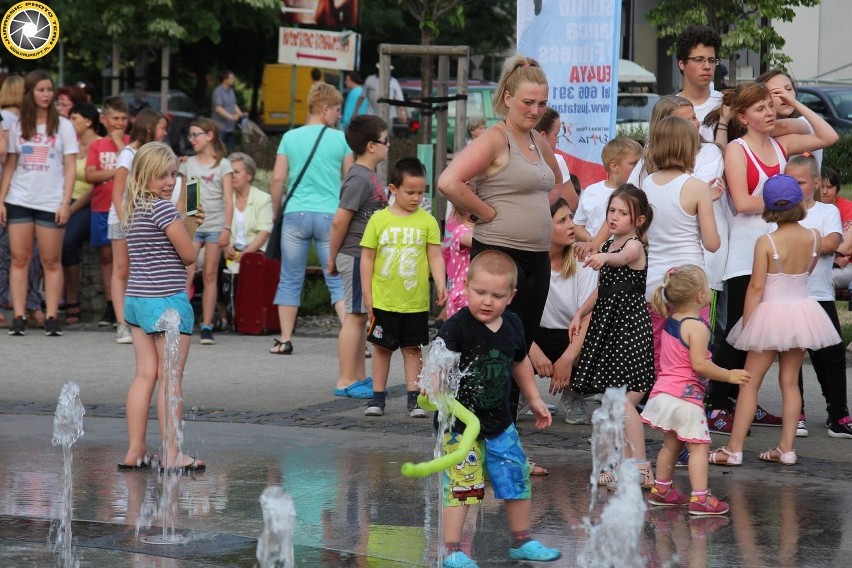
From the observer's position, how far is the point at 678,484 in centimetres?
668

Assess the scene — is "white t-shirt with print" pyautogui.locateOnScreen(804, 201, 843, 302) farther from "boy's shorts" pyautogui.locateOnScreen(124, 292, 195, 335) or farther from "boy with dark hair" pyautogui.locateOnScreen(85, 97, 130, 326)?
"boy with dark hair" pyautogui.locateOnScreen(85, 97, 130, 326)

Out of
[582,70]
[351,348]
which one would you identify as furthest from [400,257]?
[582,70]

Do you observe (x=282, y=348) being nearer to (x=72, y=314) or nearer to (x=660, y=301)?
(x=72, y=314)

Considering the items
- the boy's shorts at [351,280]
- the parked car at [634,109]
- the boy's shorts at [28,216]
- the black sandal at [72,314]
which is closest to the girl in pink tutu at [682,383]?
the boy's shorts at [351,280]

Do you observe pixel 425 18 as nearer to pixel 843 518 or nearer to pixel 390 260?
pixel 390 260

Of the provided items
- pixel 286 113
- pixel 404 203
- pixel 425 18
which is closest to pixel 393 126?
pixel 286 113

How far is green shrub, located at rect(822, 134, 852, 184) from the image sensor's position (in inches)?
936

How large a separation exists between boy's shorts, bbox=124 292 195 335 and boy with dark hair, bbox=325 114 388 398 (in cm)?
203

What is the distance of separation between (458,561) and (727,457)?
2.41 meters

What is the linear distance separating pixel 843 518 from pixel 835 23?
104 ft

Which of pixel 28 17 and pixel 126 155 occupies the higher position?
pixel 28 17

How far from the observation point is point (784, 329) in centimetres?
712

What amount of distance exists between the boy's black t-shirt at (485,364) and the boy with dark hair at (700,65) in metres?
3.00

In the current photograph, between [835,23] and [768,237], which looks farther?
[835,23]
